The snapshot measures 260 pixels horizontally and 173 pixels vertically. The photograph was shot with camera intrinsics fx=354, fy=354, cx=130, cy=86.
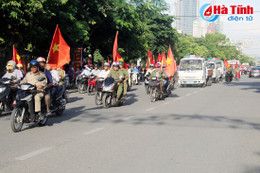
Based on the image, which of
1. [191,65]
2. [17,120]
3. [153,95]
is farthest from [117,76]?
[191,65]

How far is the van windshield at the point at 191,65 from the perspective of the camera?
25062 mm

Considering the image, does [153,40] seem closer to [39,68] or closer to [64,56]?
[64,56]

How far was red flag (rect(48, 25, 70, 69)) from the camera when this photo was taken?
10.5 metres

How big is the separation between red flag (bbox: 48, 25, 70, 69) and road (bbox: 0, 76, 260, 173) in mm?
2038

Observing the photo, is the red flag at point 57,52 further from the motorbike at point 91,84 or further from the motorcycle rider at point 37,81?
the motorbike at point 91,84

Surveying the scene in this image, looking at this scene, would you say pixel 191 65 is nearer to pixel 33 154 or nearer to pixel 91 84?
pixel 91 84

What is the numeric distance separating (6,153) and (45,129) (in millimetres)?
2190

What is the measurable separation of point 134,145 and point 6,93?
4.88 meters

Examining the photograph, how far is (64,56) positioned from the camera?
36.1ft

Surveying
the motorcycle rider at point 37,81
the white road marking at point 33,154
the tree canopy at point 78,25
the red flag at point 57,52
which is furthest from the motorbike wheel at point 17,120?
the tree canopy at point 78,25

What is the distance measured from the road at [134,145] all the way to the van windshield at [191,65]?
51.5ft

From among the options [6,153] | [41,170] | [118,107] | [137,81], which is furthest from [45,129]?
[137,81]

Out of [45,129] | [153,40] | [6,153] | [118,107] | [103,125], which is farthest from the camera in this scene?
[153,40]

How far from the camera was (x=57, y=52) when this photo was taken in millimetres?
10719
